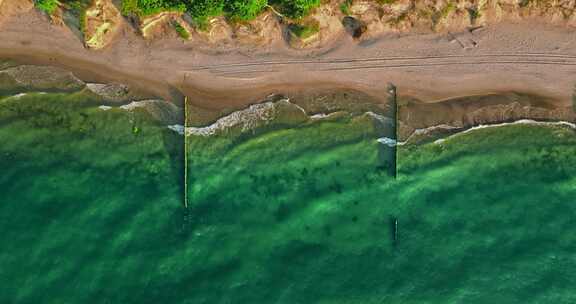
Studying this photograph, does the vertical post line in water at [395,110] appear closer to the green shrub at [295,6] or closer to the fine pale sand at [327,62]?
the fine pale sand at [327,62]

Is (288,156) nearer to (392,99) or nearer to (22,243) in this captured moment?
(392,99)

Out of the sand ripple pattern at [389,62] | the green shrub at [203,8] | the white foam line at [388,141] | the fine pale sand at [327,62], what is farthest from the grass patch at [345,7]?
the white foam line at [388,141]

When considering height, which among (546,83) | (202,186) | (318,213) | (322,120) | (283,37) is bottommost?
(318,213)

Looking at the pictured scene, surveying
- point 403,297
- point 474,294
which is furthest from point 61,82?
point 474,294

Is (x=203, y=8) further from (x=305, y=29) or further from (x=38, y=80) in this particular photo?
(x=38, y=80)

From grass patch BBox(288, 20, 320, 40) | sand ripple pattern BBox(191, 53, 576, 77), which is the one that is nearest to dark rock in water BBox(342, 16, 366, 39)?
sand ripple pattern BBox(191, 53, 576, 77)

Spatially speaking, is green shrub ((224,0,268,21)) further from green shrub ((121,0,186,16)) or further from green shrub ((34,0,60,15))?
green shrub ((34,0,60,15))
